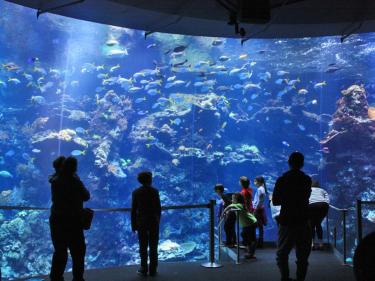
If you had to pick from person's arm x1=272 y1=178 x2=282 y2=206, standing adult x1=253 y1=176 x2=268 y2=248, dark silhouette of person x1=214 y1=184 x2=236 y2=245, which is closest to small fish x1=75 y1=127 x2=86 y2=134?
dark silhouette of person x1=214 y1=184 x2=236 y2=245

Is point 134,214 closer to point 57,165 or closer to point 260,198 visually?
point 57,165

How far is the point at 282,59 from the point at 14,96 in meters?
Result: 19.4

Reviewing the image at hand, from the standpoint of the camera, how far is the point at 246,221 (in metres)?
5.89

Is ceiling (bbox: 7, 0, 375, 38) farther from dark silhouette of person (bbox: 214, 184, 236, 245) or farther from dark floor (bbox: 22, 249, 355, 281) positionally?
dark floor (bbox: 22, 249, 355, 281)

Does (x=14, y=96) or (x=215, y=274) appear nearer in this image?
(x=215, y=274)

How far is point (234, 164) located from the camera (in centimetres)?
2542

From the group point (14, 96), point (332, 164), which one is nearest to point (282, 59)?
point (332, 164)

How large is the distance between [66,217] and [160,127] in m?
18.8

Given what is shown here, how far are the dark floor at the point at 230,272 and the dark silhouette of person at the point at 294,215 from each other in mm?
929

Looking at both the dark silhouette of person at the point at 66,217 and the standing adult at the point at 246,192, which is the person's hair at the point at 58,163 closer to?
the dark silhouette of person at the point at 66,217

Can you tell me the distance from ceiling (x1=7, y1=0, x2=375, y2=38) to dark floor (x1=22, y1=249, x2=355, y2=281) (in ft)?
11.2

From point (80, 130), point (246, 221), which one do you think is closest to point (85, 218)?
point (246, 221)

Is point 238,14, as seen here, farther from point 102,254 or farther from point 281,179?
point 102,254

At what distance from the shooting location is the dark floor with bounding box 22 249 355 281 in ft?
15.7
